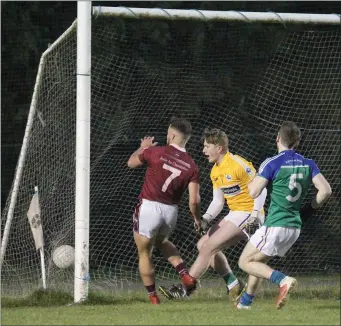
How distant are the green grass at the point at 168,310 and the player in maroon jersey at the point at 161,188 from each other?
557 mm

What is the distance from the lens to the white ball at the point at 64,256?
1194 cm

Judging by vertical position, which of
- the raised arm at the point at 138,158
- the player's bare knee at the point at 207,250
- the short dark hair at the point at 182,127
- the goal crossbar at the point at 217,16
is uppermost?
the goal crossbar at the point at 217,16

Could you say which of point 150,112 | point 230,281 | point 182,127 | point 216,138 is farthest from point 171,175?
point 150,112

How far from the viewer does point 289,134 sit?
1009 centimetres

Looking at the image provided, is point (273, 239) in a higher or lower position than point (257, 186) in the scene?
lower

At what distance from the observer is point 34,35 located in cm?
1659

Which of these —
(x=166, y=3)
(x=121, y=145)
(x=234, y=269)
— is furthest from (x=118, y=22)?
(x=234, y=269)

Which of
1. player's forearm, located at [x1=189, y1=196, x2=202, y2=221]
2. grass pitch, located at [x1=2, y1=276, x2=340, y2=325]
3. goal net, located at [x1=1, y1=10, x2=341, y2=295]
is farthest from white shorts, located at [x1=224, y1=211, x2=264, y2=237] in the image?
goal net, located at [x1=1, y1=10, x2=341, y2=295]

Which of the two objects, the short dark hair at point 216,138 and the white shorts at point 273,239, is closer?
the white shorts at point 273,239

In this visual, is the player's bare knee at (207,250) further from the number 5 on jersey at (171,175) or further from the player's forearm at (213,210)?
the number 5 on jersey at (171,175)

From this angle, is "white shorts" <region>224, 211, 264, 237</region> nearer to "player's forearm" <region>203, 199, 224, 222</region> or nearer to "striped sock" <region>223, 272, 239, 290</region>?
"player's forearm" <region>203, 199, 224, 222</region>

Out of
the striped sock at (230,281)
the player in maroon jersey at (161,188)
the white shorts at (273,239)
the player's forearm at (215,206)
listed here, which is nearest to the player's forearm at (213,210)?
the player's forearm at (215,206)

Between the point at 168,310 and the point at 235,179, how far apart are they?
6.32ft

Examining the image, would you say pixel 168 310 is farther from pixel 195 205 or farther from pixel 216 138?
pixel 216 138
